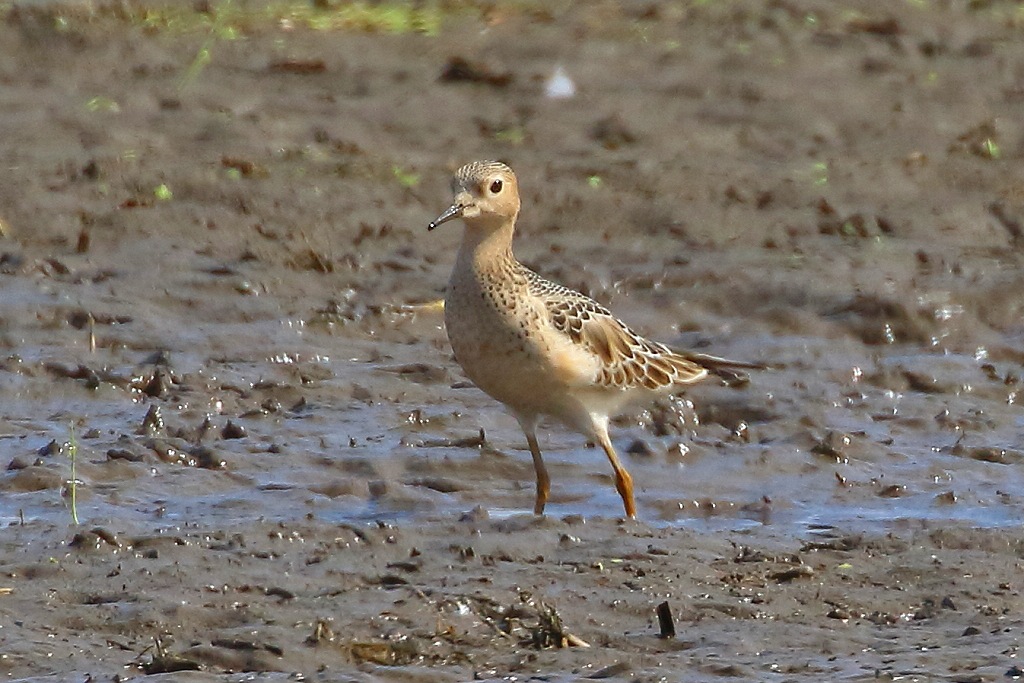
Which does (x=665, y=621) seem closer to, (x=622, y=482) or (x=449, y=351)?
(x=622, y=482)

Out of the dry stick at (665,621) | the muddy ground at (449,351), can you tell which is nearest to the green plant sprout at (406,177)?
the muddy ground at (449,351)

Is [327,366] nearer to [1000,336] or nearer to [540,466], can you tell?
[540,466]

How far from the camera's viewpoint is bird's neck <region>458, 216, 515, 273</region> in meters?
8.15

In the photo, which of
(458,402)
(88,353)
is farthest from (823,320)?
(88,353)

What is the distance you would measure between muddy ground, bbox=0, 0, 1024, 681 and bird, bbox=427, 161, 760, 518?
1.57 ft

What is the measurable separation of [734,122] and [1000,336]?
3.62 meters

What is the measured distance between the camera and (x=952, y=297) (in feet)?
36.6

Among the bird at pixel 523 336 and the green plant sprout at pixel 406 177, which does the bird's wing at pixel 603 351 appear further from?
the green plant sprout at pixel 406 177

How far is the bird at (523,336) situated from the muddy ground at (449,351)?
478 millimetres

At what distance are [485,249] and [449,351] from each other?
7.59ft

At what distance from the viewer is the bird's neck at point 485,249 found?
8.15m

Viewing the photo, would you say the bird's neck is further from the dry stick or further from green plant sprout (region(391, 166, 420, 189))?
green plant sprout (region(391, 166, 420, 189))

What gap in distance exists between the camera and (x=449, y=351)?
10453 mm

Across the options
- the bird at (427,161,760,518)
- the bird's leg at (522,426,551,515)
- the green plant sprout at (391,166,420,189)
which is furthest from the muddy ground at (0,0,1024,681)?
the bird at (427,161,760,518)
